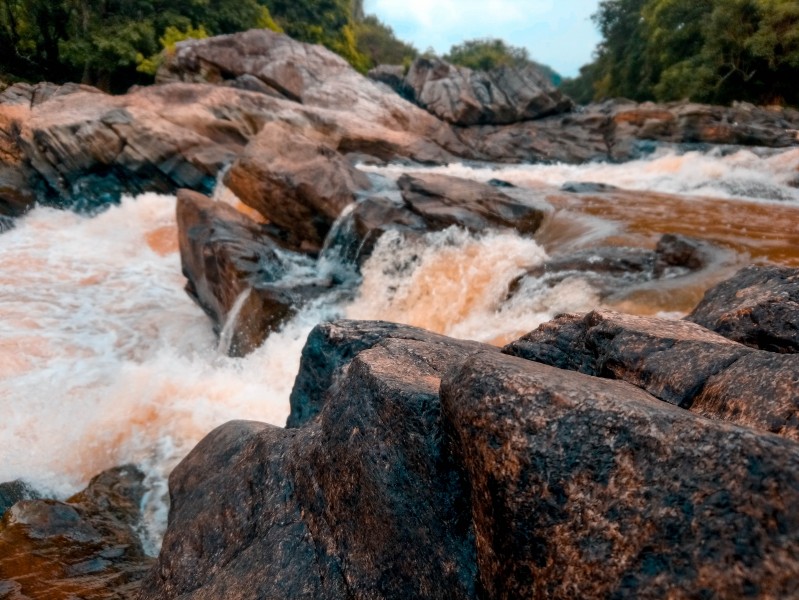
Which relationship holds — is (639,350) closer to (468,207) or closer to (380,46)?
(468,207)

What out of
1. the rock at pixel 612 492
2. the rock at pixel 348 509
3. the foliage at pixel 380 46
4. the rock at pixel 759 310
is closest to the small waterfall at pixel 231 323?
the rock at pixel 348 509

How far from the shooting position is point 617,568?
1.52 metres

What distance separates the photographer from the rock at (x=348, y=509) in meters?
2.09

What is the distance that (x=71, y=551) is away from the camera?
13.2 feet

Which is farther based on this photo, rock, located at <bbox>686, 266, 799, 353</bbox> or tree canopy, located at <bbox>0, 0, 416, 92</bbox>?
tree canopy, located at <bbox>0, 0, 416, 92</bbox>

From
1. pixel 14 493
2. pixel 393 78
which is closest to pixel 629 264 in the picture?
pixel 14 493

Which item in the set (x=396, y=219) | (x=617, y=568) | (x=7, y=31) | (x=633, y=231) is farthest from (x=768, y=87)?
(x=7, y=31)

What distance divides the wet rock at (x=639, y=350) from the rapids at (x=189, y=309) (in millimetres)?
→ 3359

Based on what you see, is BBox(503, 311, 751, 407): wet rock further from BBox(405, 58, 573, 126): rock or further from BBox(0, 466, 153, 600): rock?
BBox(405, 58, 573, 126): rock

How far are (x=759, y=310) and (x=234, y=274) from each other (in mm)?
6947

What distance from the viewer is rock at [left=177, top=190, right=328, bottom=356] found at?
8.09 metres

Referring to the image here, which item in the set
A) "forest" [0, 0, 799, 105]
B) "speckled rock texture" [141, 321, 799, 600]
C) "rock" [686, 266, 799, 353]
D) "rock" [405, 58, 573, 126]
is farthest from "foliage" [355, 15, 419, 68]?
"speckled rock texture" [141, 321, 799, 600]

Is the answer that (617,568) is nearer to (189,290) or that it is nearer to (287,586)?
(287,586)

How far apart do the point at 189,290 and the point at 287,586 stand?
856 cm
